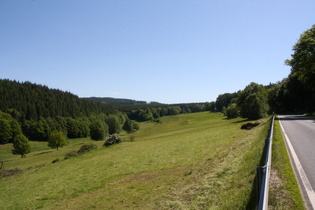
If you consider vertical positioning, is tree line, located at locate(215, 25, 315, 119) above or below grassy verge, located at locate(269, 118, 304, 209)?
above

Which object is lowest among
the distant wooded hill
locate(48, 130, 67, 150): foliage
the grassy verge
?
locate(48, 130, 67, 150): foliage

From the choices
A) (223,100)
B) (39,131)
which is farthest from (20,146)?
(223,100)

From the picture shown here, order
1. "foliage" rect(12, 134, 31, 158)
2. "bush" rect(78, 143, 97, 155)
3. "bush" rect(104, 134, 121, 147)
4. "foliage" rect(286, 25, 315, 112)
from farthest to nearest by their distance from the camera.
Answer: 1. "foliage" rect(12, 134, 31, 158)
2. "bush" rect(104, 134, 121, 147)
3. "bush" rect(78, 143, 97, 155)
4. "foliage" rect(286, 25, 315, 112)

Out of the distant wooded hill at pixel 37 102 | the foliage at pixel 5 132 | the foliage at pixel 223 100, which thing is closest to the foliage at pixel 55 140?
the foliage at pixel 5 132

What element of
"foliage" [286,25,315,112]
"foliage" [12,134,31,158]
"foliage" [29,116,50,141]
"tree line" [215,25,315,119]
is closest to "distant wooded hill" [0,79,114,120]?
"foliage" [29,116,50,141]

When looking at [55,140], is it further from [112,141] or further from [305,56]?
[305,56]

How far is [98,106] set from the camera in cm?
18438

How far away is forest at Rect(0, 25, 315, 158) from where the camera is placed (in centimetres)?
3874

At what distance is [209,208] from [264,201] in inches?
150

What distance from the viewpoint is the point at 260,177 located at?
4824 millimetres

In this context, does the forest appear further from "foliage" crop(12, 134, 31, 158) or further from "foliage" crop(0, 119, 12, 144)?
"foliage" crop(12, 134, 31, 158)

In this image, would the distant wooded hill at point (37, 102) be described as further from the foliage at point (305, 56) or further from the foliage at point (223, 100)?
the foliage at point (305, 56)

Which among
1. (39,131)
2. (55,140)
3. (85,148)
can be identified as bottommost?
(55,140)

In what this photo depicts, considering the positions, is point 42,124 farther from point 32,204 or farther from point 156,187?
point 156,187
